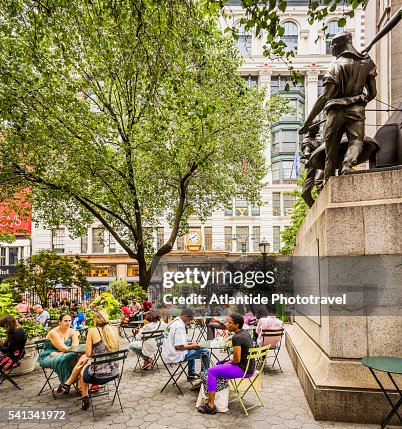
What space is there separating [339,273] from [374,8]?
9.30 metres

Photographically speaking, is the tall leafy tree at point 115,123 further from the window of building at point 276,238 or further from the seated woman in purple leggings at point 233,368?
the window of building at point 276,238

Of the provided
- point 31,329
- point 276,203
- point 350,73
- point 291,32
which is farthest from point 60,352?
point 291,32

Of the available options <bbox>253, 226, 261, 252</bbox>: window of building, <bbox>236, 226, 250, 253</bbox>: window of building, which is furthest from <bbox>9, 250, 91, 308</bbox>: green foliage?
<bbox>253, 226, 261, 252</bbox>: window of building

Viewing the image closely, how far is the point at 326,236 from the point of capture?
18.9ft

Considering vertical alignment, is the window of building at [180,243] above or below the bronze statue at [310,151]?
below

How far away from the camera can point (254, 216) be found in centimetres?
3950

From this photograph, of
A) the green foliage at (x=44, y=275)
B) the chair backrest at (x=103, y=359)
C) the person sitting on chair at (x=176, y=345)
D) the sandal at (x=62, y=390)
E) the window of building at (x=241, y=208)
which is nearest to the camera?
the chair backrest at (x=103, y=359)

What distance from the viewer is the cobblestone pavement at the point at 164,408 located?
5.55 metres

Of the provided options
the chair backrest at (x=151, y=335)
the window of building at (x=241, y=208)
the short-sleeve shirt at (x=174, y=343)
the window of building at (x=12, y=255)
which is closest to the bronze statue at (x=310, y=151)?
the short-sleeve shirt at (x=174, y=343)

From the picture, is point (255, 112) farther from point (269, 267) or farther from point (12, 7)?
point (12, 7)

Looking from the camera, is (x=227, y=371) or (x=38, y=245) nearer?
(x=227, y=371)

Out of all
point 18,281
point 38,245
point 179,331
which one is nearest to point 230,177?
point 18,281

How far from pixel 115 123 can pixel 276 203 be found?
2835cm

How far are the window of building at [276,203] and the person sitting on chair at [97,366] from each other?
34.5 meters
